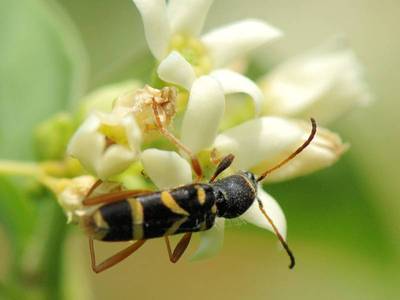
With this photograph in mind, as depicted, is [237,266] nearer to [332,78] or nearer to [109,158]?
[332,78]

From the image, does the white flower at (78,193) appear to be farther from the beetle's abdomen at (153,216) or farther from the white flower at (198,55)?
the white flower at (198,55)

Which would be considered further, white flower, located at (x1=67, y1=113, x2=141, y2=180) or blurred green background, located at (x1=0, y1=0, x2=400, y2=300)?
blurred green background, located at (x1=0, y1=0, x2=400, y2=300)

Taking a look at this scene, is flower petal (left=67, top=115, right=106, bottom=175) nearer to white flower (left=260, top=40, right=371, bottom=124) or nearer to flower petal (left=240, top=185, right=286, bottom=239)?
flower petal (left=240, top=185, right=286, bottom=239)

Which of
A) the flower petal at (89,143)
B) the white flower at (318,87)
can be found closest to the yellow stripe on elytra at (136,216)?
the flower petal at (89,143)

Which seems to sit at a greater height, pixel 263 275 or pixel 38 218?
pixel 38 218

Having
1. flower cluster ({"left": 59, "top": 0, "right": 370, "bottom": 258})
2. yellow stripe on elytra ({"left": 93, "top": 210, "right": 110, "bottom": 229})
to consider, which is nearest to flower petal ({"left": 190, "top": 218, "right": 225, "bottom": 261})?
flower cluster ({"left": 59, "top": 0, "right": 370, "bottom": 258})

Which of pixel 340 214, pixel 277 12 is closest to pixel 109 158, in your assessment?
pixel 340 214
